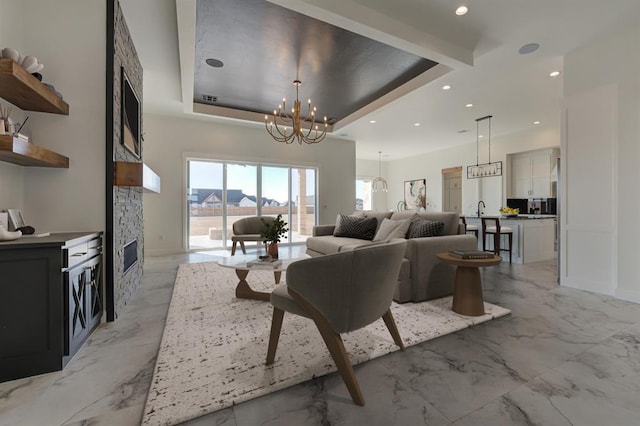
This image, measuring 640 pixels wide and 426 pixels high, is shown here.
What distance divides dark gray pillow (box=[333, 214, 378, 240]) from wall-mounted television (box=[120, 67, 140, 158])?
2.98 meters

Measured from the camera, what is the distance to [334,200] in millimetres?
7684

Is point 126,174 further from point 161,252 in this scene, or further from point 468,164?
point 468,164

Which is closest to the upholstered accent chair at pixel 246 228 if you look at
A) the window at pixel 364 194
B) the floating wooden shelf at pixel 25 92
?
the floating wooden shelf at pixel 25 92

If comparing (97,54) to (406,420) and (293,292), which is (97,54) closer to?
(293,292)

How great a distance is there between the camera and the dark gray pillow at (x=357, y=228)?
4207 mm

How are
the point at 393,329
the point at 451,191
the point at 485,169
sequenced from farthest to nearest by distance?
the point at 451,191 < the point at 485,169 < the point at 393,329

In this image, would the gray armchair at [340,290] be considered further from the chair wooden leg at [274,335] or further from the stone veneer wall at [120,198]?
the stone veneer wall at [120,198]

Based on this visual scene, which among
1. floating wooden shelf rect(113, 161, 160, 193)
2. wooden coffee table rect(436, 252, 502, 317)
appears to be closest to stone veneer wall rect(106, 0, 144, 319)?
floating wooden shelf rect(113, 161, 160, 193)

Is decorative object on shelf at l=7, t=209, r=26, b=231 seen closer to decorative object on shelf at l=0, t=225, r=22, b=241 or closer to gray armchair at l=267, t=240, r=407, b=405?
decorative object on shelf at l=0, t=225, r=22, b=241

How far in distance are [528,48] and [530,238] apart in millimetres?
3212

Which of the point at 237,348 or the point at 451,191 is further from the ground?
the point at 451,191

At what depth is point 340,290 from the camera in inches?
55.9

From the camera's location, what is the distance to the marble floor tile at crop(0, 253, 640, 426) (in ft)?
4.30

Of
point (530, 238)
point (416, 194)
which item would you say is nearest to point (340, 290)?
point (530, 238)
